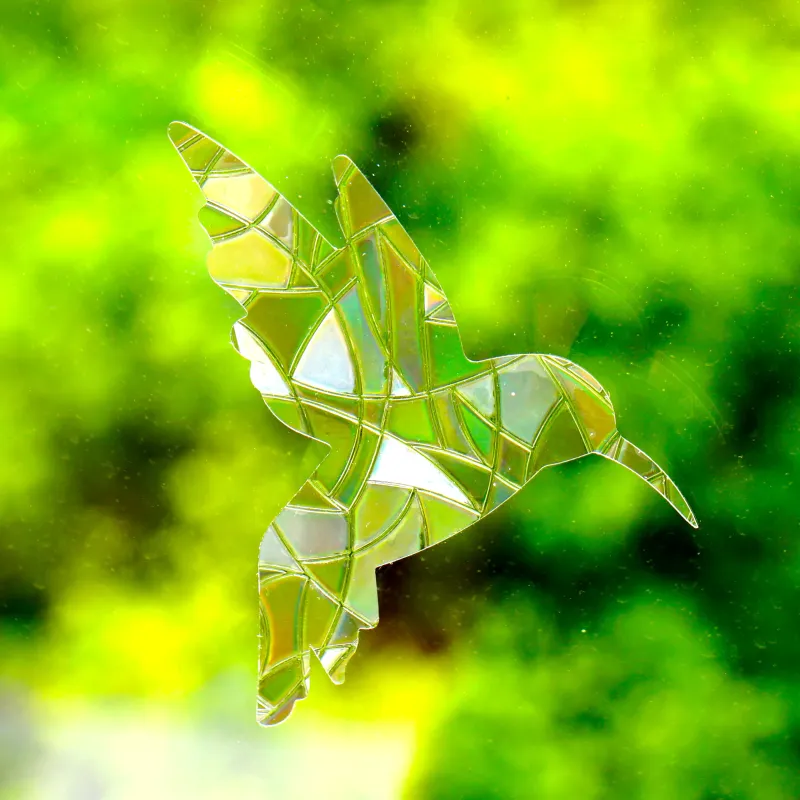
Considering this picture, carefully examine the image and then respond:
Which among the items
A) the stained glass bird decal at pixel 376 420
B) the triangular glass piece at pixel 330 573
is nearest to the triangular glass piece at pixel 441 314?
the stained glass bird decal at pixel 376 420

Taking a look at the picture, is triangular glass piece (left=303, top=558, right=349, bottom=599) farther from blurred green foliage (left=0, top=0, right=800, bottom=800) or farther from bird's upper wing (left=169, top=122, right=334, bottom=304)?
bird's upper wing (left=169, top=122, right=334, bottom=304)

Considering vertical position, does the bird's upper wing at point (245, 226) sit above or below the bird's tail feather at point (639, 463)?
above

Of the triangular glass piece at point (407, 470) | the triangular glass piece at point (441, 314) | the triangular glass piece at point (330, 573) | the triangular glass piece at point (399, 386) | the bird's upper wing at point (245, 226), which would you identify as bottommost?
the triangular glass piece at point (330, 573)

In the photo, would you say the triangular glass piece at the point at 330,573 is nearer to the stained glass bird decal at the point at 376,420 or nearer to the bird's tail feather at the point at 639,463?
the stained glass bird decal at the point at 376,420

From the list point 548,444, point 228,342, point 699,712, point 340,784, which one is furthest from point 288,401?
point 699,712

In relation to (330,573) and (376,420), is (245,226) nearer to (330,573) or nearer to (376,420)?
(376,420)

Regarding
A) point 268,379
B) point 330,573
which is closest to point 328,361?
point 268,379

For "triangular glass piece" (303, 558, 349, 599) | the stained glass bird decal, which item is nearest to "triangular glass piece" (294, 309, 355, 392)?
the stained glass bird decal
